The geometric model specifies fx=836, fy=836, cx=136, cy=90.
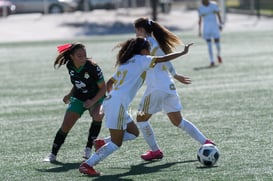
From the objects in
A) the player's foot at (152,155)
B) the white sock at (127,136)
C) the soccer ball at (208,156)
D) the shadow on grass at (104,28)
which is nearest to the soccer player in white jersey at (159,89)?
the player's foot at (152,155)

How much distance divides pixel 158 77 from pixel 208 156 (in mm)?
1171

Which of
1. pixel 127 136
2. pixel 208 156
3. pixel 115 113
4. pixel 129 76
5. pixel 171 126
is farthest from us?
pixel 171 126

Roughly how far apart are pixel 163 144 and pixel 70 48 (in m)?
1.98

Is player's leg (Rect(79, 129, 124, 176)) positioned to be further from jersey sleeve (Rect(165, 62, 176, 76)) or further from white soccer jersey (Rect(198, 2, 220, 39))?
white soccer jersey (Rect(198, 2, 220, 39))

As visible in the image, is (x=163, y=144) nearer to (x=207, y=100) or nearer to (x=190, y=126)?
(x=190, y=126)

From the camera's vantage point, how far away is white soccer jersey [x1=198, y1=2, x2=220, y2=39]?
23047 mm

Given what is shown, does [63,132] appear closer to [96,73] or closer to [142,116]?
[96,73]

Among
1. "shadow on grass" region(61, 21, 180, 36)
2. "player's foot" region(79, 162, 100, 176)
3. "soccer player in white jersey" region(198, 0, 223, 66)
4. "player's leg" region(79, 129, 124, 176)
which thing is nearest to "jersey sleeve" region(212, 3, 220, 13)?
"soccer player in white jersey" region(198, 0, 223, 66)

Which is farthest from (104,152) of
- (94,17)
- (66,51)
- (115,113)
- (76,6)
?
(76,6)

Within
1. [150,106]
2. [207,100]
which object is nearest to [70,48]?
[150,106]

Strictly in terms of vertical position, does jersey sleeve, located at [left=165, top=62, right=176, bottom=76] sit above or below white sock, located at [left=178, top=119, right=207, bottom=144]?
above

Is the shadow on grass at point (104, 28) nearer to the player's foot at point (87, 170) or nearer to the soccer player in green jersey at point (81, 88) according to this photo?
the soccer player in green jersey at point (81, 88)

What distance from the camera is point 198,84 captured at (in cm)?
1827

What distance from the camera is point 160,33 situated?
9969 mm
